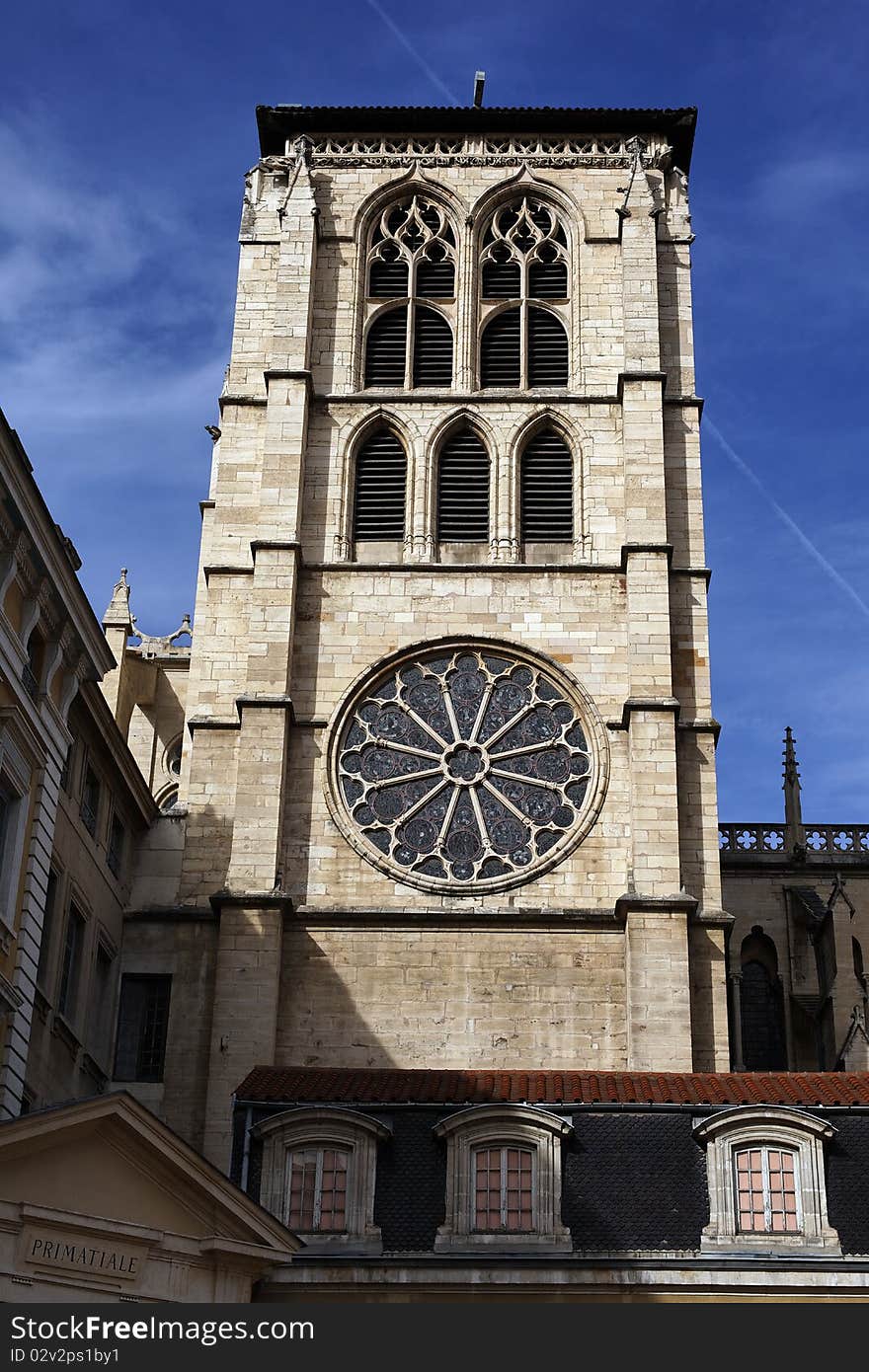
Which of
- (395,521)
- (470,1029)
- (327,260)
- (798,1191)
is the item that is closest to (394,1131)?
(798,1191)

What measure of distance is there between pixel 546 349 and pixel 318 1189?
17.5m

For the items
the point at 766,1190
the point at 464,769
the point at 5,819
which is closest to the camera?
the point at 766,1190

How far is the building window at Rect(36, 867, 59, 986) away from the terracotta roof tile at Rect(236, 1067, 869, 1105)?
10.7 feet

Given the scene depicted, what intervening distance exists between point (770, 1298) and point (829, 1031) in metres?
14.6

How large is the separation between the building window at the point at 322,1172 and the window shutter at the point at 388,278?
17762mm

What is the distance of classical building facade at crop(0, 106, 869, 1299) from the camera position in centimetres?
2125

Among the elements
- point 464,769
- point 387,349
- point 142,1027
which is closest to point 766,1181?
point 464,769

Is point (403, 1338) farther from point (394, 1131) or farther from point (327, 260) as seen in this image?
point (327, 260)

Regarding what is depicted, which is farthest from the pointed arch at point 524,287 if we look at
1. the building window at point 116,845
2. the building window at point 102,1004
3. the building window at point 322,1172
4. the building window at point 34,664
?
the building window at point 322,1172

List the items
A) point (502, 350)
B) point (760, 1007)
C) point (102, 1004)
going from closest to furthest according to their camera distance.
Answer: point (102, 1004), point (502, 350), point (760, 1007)

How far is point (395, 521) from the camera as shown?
32.8 meters

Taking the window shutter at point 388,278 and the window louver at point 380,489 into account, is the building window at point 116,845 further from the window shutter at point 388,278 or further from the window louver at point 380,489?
the window shutter at point 388,278

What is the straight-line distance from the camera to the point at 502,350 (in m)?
34.7

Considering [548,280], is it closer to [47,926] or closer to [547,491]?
[547,491]
